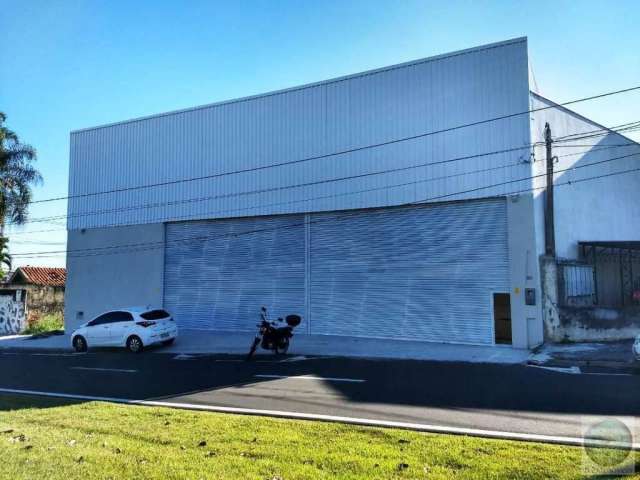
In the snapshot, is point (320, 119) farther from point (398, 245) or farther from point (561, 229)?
point (561, 229)

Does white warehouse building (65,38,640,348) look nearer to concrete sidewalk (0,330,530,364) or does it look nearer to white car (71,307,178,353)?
concrete sidewalk (0,330,530,364)

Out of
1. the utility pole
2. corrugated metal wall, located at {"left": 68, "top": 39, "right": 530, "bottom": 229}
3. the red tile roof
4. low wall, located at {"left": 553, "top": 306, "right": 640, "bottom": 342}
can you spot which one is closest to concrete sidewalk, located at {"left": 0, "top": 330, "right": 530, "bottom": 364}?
low wall, located at {"left": 553, "top": 306, "right": 640, "bottom": 342}

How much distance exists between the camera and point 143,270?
25.9 metres

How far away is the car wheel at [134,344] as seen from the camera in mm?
18859

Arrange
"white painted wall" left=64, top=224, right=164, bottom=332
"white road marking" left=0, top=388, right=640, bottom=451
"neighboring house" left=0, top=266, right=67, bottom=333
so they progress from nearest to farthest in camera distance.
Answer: "white road marking" left=0, top=388, right=640, bottom=451 → "white painted wall" left=64, top=224, right=164, bottom=332 → "neighboring house" left=0, top=266, right=67, bottom=333

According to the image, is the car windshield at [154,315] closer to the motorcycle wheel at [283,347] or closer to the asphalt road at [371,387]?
the asphalt road at [371,387]

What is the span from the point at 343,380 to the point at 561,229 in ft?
39.0

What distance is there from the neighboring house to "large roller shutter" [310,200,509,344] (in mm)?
21278

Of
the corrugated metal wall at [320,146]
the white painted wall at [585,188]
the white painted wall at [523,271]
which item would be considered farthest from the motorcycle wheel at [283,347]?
the white painted wall at [585,188]

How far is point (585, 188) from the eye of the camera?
70.7ft

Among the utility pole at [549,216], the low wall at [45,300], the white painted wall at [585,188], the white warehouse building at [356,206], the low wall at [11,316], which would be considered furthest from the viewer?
the low wall at [45,300]

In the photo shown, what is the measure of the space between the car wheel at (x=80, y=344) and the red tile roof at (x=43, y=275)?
22.3 meters

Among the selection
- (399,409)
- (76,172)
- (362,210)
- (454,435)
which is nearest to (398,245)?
(362,210)

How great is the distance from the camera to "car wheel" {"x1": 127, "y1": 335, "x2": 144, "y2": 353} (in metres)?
18.9
